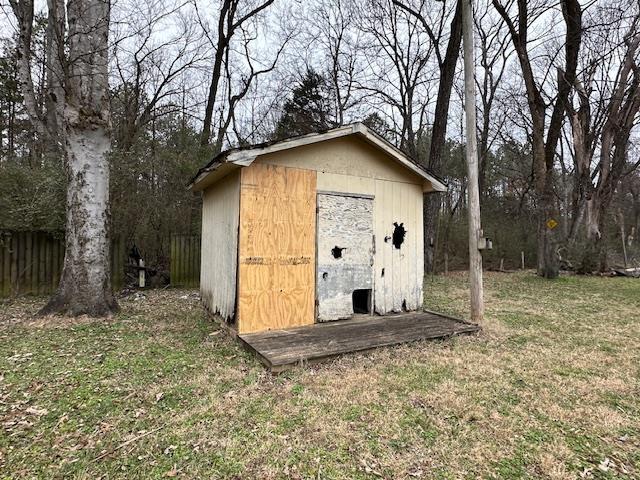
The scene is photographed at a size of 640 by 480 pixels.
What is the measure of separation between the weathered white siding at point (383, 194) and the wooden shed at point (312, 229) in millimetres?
16

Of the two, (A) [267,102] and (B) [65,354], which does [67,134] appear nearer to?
(B) [65,354]

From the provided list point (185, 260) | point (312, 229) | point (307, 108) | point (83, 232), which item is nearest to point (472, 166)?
point (312, 229)

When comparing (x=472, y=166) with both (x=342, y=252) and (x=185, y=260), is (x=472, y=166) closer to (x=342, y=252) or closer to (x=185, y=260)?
(x=342, y=252)

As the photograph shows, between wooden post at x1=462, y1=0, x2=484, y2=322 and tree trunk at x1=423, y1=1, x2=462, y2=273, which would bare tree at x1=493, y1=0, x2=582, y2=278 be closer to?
tree trunk at x1=423, y1=1, x2=462, y2=273

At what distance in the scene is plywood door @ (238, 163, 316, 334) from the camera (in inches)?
181

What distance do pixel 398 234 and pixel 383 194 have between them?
28.8 inches

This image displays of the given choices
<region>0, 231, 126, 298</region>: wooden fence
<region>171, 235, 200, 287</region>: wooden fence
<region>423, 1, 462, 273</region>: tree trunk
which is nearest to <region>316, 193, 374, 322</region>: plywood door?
<region>171, 235, 200, 287</region>: wooden fence

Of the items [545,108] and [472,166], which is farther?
[545,108]

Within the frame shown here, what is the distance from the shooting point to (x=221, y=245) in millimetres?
5340

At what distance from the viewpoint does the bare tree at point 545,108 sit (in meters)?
10.9

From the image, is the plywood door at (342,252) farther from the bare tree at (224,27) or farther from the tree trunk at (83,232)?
the bare tree at (224,27)

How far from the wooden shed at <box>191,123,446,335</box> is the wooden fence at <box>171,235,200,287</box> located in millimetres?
3447

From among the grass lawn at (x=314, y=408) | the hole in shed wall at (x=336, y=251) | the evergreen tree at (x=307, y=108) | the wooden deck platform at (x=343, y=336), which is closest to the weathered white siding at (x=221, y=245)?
the grass lawn at (x=314, y=408)

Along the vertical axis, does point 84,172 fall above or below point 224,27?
below
